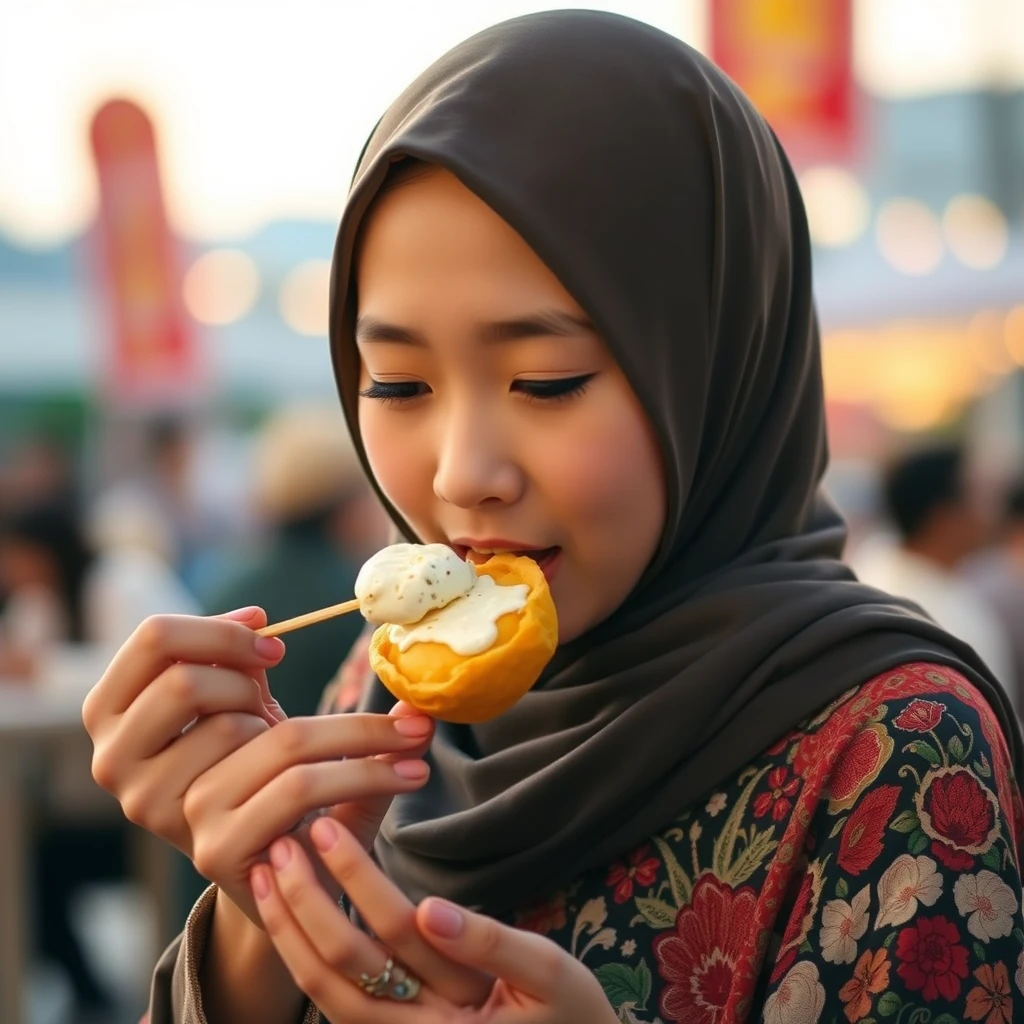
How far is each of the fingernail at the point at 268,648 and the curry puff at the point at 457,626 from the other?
11 cm

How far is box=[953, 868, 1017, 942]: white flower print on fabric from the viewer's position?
1333 millimetres

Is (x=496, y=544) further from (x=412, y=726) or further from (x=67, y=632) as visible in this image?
(x=67, y=632)

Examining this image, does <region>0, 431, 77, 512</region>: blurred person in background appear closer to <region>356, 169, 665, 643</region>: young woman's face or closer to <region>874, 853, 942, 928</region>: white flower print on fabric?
<region>356, 169, 665, 643</region>: young woman's face

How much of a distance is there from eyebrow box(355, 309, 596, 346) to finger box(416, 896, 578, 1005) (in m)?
0.57

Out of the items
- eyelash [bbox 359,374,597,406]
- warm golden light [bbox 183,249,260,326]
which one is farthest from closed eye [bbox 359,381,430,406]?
warm golden light [bbox 183,249,260,326]

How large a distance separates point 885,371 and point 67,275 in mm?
13961

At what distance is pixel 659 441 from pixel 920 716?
39 cm

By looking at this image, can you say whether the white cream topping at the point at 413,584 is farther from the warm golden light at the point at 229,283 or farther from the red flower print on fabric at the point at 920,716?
the warm golden light at the point at 229,283

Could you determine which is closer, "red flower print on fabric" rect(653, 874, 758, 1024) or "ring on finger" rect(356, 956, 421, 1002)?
"ring on finger" rect(356, 956, 421, 1002)

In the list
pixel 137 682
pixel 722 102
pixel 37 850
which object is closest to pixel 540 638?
pixel 137 682

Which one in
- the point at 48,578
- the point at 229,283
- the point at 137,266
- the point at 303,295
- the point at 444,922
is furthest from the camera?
the point at 303,295

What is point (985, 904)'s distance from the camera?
134cm

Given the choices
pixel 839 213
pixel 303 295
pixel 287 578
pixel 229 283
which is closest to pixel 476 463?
pixel 287 578

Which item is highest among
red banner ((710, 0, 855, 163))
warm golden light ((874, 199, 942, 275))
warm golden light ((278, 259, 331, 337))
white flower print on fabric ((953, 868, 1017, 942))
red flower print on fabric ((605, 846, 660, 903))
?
red banner ((710, 0, 855, 163))
